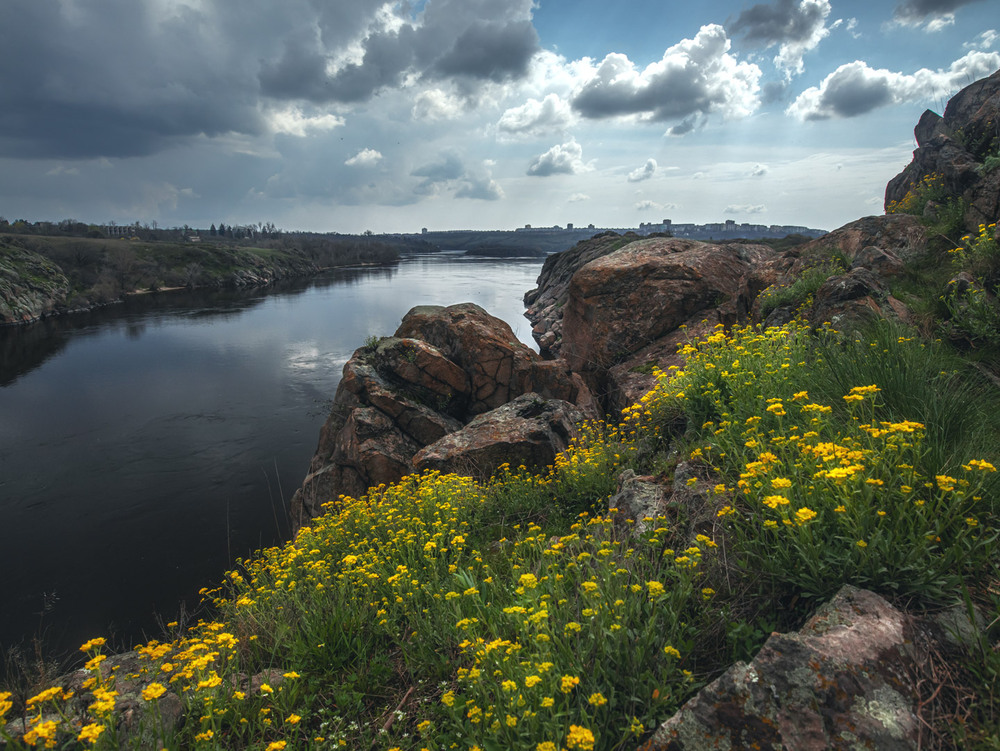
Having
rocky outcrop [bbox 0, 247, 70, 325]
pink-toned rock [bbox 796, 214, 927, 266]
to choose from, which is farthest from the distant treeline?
pink-toned rock [bbox 796, 214, 927, 266]

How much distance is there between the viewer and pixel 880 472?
302 cm

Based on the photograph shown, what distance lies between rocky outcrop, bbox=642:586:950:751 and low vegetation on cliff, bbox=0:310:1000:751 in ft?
0.54

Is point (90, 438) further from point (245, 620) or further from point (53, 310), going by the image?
point (53, 310)

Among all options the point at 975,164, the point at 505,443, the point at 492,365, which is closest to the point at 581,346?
the point at 492,365

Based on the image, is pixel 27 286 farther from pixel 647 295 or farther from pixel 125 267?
pixel 647 295

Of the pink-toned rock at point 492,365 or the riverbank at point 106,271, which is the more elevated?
the riverbank at point 106,271

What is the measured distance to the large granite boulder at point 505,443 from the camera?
29.0 ft

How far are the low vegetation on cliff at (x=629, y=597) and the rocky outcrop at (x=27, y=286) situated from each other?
221 ft

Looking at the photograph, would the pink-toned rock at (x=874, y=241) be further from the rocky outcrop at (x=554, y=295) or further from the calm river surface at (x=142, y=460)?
the rocky outcrop at (x=554, y=295)

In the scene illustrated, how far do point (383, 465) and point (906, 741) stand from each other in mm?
10192

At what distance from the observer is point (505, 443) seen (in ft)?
29.4

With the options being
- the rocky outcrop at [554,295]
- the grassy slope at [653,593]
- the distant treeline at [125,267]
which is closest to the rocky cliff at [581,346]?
the grassy slope at [653,593]

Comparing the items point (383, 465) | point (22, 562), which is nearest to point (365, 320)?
point (22, 562)

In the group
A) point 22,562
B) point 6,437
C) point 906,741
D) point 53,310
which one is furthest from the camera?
point 53,310
